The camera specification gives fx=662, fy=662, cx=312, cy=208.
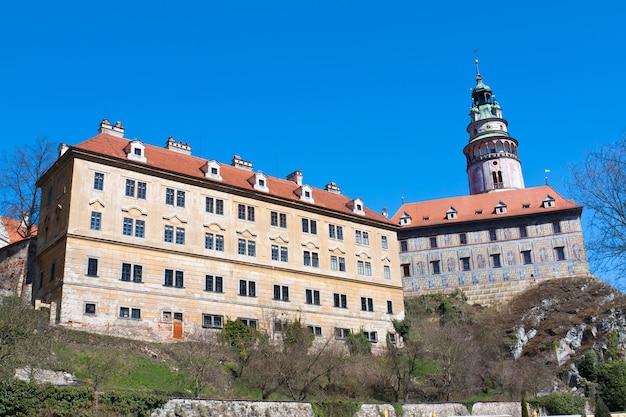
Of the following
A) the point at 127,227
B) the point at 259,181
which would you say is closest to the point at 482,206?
the point at 259,181

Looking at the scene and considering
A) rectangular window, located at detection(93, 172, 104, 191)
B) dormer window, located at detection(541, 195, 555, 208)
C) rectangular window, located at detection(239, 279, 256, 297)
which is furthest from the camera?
dormer window, located at detection(541, 195, 555, 208)

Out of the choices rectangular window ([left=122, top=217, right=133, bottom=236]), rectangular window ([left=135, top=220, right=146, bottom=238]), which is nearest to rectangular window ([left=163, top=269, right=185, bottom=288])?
rectangular window ([left=135, top=220, right=146, bottom=238])

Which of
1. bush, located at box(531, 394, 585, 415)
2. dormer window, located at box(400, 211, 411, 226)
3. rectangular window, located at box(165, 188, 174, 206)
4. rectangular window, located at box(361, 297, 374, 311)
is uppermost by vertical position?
dormer window, located at box(400, 211, 411, 226)

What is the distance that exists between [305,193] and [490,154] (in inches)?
1282

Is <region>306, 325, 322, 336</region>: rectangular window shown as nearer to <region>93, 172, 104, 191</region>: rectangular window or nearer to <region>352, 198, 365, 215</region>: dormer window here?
<region>352, 198, 365, 215</region>: dormer window

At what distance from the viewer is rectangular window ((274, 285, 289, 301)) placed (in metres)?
42.2

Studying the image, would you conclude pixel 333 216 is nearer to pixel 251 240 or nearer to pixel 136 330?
pixel 251 240

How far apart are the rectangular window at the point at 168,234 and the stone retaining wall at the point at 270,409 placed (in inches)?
634

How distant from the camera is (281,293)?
Result: 42469mm

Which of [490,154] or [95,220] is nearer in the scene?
[95,220]

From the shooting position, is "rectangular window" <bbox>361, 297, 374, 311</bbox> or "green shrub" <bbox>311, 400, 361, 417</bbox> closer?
"green shrub" <bbox>311, 400, 361, 417</bbox>

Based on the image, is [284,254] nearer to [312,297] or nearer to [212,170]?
[312,297]

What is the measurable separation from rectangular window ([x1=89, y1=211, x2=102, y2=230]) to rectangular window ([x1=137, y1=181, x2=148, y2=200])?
274 cm

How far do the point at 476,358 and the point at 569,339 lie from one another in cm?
1191
